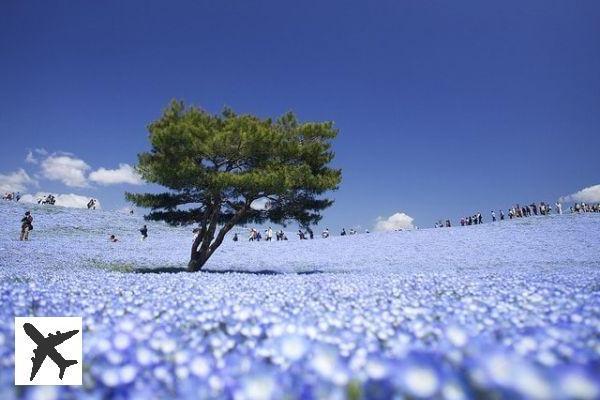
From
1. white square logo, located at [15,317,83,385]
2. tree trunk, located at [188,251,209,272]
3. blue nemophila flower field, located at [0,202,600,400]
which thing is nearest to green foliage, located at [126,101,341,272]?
tree trunk, located at [188,251,209,272]

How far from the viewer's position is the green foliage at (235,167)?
Answer: 13.4m

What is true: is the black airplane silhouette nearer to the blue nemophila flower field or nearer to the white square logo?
the white square logo

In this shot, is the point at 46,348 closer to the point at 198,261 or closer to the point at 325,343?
the point at 325,343

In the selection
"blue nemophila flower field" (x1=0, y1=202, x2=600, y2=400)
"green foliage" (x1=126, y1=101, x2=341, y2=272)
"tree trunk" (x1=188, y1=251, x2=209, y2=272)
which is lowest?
"blue nemophila flower field" (x1=0, y1=202, x2=600, y2=400)

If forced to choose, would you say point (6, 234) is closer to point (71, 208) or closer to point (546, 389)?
point (71, 208)

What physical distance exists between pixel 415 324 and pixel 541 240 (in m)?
27.5

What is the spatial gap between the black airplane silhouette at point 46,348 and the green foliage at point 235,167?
9.90 meters

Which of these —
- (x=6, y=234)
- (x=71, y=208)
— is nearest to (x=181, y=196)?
(x=6, y=234)

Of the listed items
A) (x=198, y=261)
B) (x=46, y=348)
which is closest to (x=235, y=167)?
(x=198, y=261)

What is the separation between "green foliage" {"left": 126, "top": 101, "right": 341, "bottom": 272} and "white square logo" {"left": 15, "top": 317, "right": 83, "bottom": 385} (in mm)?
9843

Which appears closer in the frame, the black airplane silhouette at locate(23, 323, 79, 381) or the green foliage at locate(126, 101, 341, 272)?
the black airplane silhouette at locate(23, 323, 79, 381)

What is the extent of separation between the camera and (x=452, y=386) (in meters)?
1.43

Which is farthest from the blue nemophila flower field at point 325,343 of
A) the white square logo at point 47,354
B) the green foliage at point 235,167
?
the green foliage at point 235,167

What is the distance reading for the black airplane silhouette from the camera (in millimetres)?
2697
